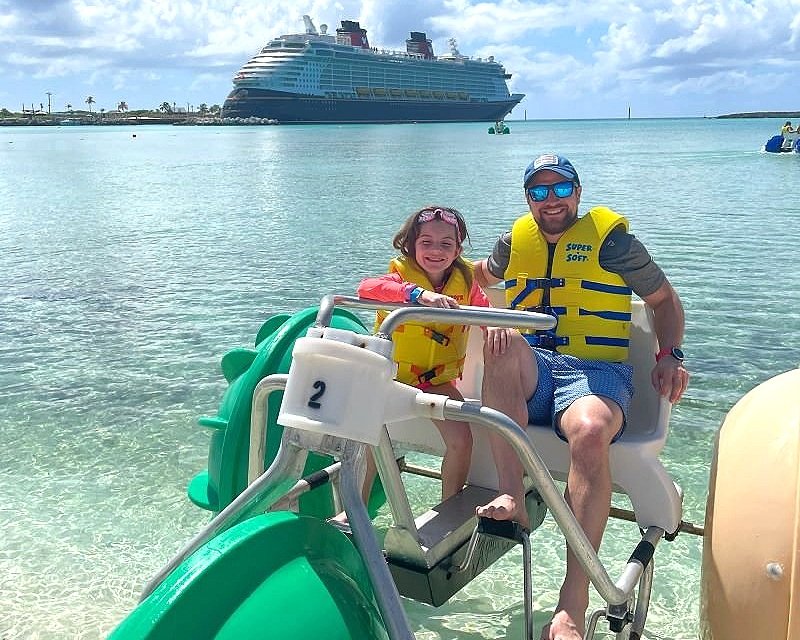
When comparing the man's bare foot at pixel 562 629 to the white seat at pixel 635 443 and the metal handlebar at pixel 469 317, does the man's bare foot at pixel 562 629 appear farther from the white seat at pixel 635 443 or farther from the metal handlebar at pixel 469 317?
the metal handlebar at pixel 469 317

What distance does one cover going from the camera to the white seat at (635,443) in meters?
2.83

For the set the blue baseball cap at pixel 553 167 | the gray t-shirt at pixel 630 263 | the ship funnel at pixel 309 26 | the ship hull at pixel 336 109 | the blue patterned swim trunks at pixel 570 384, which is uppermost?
the ship funnel at pixel 309 26

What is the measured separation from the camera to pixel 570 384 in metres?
3.02

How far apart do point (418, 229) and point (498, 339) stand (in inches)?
26.3

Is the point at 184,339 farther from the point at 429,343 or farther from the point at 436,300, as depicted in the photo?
the point at 436,300

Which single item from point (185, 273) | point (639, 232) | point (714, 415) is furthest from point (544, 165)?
point (639, 232)

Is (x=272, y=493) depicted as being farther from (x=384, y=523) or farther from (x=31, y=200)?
(x=31, y=200)

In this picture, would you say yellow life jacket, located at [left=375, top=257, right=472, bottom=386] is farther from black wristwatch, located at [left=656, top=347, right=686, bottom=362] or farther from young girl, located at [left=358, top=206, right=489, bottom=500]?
black wristwatch, located at [left=656, top=347, right=686, bottom=362]

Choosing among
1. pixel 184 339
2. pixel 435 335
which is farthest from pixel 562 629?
pixel 184 339

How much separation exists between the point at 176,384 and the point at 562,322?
4.24 m

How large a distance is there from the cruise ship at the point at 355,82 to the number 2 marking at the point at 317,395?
97.0 meters

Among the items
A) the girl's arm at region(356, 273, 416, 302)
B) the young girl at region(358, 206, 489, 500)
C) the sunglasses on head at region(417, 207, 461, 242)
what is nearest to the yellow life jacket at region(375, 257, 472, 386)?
the young girl at region(358, 206, 489, 500)

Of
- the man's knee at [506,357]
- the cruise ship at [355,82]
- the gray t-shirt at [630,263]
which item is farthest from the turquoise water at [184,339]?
the cruise ship at [355,82]

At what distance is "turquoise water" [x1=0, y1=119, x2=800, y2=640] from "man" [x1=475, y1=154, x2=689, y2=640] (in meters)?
1.09
